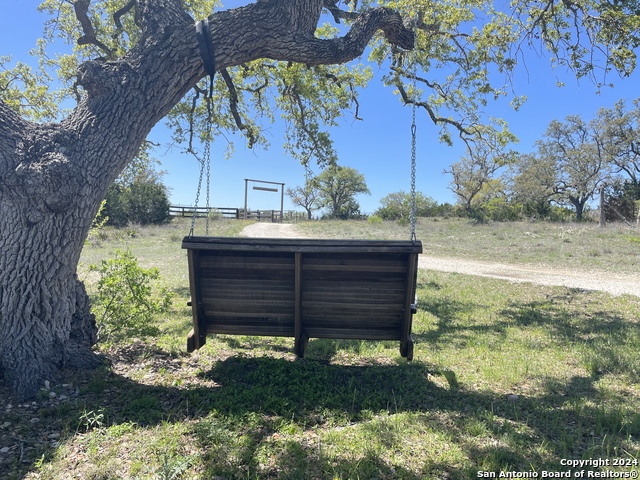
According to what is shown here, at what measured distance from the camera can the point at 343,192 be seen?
175 ft

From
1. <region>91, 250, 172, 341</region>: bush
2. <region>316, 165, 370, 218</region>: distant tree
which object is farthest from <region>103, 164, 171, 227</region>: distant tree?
<region>91, 250, 172, 341</region>: bush

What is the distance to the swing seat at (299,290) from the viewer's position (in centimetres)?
382

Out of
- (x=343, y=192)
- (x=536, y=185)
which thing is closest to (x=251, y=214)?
(x=343, y=192)

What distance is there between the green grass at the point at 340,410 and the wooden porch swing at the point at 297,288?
0.53m

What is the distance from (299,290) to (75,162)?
242 centimetres

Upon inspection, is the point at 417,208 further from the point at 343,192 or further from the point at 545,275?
the point at 545,275

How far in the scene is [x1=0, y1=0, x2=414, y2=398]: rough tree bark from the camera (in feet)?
11.2

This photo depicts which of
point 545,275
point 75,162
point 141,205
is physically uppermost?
point 141,205

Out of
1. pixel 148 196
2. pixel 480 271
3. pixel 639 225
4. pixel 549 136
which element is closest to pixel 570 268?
pixel 480 271

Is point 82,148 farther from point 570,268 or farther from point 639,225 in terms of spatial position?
point 639,225

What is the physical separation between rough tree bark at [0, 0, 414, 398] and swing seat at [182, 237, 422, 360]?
43.4 inches

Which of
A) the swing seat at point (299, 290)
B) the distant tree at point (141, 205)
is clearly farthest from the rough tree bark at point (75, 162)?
the distant tree at point (141, 205)

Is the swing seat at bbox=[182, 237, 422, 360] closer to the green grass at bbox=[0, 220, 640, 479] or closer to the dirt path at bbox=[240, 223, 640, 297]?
the green grass at bbox=[0, 220, 640, 479]

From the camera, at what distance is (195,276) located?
404cm
